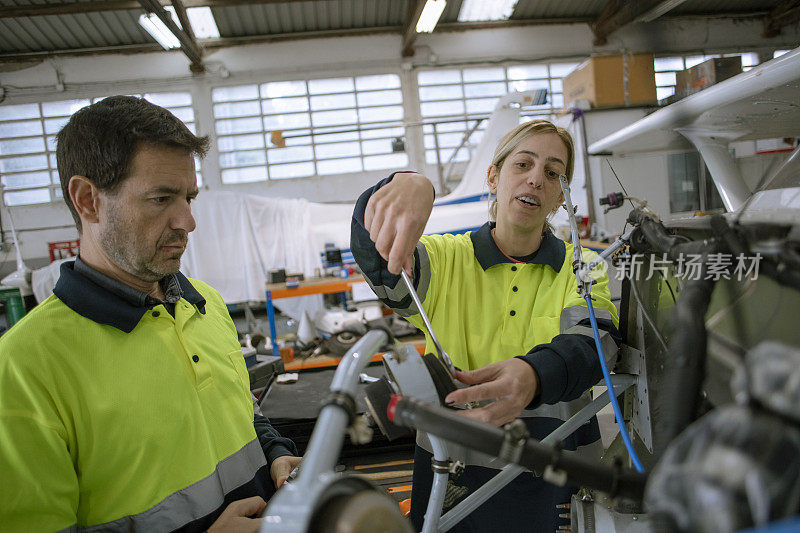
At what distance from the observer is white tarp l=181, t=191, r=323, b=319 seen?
14.3 feet

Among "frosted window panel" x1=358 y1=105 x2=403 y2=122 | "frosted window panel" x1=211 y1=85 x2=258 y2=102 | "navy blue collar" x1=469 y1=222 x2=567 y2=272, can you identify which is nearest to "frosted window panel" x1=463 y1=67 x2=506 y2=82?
"frosted window panel" x1=358 y1=105 x2=403 y2=122

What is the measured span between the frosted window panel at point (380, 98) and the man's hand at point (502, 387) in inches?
292

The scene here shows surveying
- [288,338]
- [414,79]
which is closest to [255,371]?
[288,338]

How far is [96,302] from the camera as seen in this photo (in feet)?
2.91

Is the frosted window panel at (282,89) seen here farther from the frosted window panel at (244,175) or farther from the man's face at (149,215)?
the man's face at (149,215)

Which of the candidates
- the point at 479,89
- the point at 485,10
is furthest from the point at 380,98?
the point at 485,10

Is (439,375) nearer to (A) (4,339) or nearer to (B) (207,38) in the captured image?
(A) (4,339)

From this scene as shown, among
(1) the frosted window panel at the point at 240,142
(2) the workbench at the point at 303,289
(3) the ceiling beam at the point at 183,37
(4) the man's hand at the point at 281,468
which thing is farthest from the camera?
(1) the frosted window panel at the point at 240,142

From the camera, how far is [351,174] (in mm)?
7535

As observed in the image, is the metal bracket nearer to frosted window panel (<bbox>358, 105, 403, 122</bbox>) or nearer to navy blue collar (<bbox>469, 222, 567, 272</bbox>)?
navy blue collar (<bbox>469, 222, 567, 272</bbox>)

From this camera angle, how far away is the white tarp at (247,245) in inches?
172

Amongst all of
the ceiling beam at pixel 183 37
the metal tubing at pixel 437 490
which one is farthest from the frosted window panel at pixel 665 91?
the ceiling beam at pixel 183 37

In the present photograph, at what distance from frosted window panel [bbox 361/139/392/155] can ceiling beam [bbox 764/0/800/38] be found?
6841 millimetres

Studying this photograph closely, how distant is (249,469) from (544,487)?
722 millimetres
